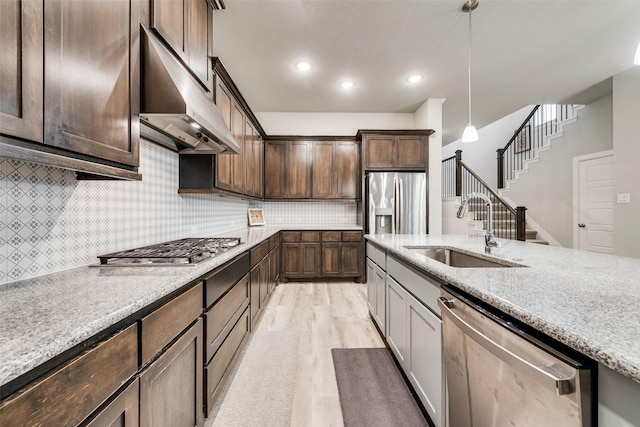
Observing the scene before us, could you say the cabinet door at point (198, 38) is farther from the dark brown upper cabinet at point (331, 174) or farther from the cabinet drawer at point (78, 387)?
the dark brown upper cabinet at point (331, 174)

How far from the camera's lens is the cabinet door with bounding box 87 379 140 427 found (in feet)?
2.41

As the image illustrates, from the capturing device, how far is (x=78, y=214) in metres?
1.37

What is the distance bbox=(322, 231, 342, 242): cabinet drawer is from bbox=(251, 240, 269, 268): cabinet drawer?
4.45 feet

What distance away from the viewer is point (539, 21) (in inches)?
104

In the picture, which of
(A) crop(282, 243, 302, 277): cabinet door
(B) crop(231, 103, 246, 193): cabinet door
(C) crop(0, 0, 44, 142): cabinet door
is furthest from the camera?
(A) crop(282, 243, 302, 277): cabinet door

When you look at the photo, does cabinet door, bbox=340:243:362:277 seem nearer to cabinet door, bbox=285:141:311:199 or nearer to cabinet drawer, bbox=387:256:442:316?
cabinet door, bbox=285:141:311:199

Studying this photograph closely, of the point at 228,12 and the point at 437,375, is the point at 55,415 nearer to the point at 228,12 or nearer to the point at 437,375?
the point at 437,375

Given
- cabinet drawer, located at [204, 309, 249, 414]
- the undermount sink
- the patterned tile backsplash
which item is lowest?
cabinet drawer, located at [204, 309, 249, 414]

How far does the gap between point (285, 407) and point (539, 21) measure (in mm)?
4063

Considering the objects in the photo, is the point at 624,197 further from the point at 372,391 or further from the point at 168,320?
the point at 168,320

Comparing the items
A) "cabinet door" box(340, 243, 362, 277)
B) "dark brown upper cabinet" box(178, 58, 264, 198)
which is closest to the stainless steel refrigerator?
"cabinet door" box(340, 243, 362, 277)

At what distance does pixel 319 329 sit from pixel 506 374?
2.09m

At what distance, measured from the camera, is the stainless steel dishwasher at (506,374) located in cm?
61

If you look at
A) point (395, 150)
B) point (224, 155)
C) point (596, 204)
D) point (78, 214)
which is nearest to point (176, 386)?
point (78, 214)
